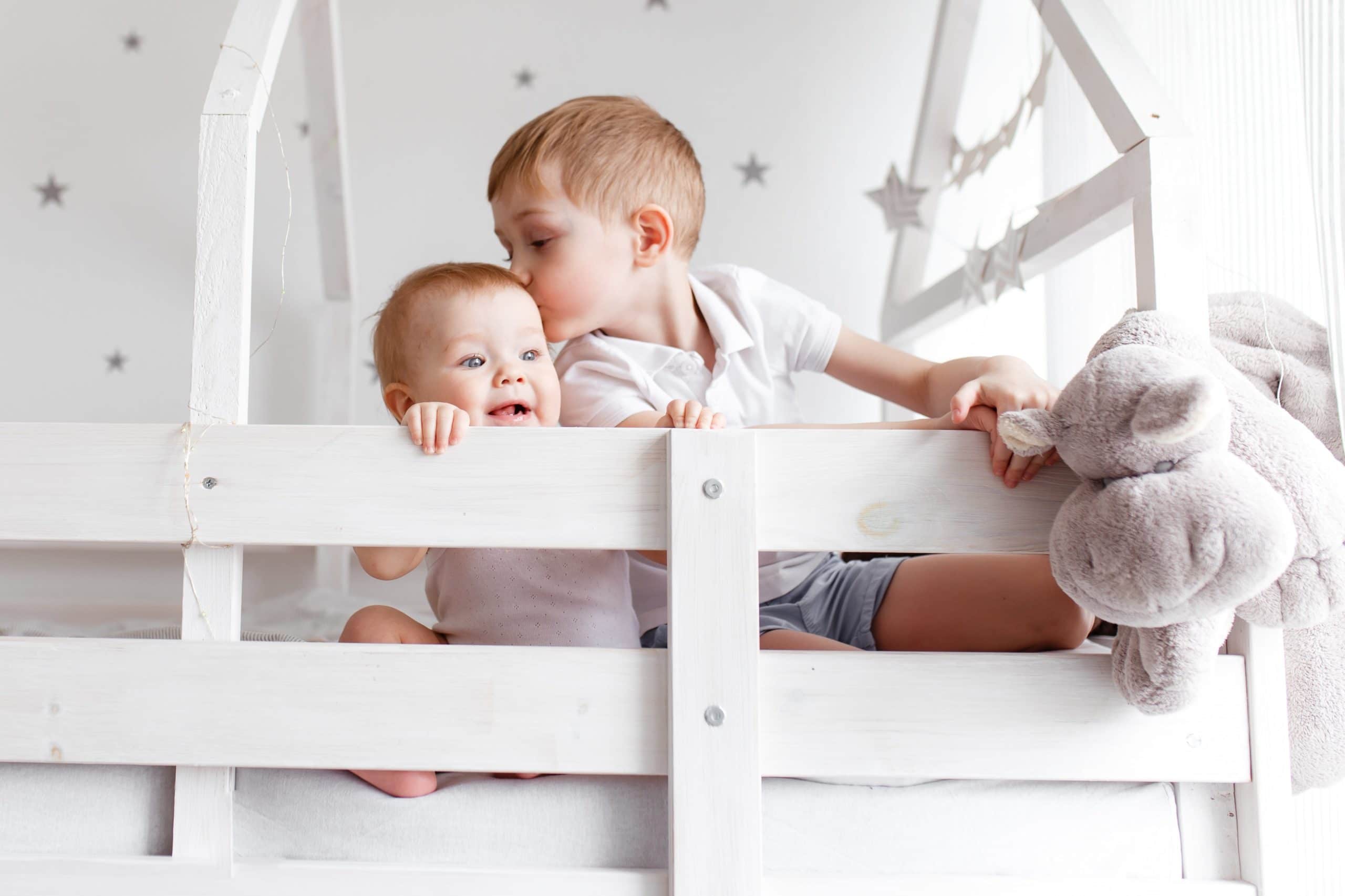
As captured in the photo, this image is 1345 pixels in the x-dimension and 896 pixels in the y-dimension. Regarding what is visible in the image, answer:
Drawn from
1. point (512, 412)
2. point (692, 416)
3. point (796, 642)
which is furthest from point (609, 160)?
point (796, 642)

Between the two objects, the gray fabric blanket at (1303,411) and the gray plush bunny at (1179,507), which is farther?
the gray fabric blanket at (1303,411)

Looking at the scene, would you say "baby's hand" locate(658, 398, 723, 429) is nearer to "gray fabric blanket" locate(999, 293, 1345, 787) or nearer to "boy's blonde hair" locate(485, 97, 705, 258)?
"gray fabric blanket" locate(999, 293, 1345, 787)

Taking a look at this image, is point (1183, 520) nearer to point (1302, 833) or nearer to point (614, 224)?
point (1302, 833)

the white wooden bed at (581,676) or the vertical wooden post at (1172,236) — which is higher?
the vertical wooden post at (1172,236)

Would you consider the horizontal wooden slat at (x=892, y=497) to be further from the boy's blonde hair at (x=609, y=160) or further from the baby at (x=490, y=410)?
the boy's blonde hair at (x=609, y=160)

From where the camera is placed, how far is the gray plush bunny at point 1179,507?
596 mm

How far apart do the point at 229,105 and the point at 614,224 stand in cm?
48

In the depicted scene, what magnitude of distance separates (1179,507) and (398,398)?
28.5 inches

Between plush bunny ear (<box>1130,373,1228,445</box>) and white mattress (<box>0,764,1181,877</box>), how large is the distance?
30 cm

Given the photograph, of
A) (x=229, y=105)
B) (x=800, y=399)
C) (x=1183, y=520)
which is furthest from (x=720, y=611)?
(x=800, y=399)

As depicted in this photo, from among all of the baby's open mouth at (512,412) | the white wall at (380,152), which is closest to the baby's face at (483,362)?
the baby's open mouth at (512,412)

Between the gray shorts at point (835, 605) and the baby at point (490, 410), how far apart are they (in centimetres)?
10

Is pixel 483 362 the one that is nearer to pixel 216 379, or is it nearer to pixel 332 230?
pixel 216 379

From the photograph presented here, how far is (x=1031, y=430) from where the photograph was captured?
67 centimetres
